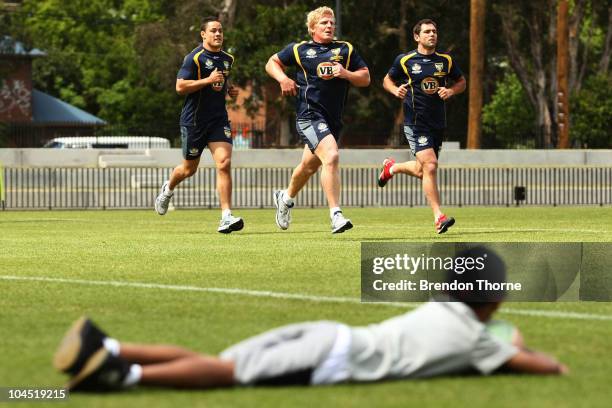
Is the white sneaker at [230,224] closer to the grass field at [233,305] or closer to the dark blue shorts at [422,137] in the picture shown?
the grass field at [233,305]

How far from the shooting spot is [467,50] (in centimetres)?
6900

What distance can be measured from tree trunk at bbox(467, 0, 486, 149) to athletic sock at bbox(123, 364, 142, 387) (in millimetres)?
44973

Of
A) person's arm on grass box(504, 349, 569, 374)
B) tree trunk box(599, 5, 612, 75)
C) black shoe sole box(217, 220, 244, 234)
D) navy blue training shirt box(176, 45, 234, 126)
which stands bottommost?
black shoe sole box(217, 220, 244, 234)

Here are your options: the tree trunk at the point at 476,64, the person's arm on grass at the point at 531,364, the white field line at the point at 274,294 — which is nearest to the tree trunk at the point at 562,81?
the tree trunk at the point at 476,64

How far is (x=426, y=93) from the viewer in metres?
17.2

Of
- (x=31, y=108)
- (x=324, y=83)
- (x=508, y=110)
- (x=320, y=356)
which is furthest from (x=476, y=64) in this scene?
(x=320, y=356)

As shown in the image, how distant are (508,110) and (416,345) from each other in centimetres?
7625

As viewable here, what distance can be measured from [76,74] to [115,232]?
74500 mm

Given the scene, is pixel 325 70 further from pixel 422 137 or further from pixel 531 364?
pixel 531 364

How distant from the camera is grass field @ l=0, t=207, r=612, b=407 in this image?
603cm

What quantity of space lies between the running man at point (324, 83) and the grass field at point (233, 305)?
2.62ft

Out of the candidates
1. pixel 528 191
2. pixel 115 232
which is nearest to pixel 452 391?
pixel 115 232

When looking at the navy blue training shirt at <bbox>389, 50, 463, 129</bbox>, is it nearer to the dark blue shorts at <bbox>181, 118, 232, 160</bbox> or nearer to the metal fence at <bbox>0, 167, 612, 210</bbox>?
Result: the dark blue shorts at <bbox>181, 118, 232, 160</bbox>
